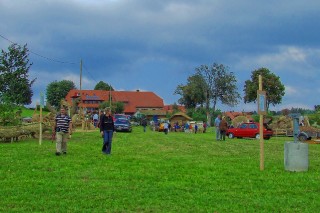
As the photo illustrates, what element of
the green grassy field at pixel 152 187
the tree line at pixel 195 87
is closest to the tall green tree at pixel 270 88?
the tree line at pixel 195 87

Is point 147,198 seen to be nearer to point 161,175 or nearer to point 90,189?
point 90,189

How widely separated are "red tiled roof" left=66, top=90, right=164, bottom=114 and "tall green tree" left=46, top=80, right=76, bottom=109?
8.89 m

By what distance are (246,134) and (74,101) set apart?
16057mm

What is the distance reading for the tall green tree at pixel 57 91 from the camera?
132 metres

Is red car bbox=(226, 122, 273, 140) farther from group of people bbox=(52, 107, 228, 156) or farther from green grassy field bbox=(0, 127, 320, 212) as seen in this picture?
green grassy field bbox=(0, 127, 320, 212)

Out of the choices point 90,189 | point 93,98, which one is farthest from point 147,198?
point 93,98

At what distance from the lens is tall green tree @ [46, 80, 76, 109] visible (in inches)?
5192

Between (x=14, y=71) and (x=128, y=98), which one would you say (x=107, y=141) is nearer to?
(x=14, y=71)

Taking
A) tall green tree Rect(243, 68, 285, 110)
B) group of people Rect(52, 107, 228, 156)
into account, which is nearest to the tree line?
tall green tree Rect(243, 68, 285, 110)

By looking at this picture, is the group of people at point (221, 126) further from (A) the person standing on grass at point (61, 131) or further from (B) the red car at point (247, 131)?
(A) the person standing on grass at point (61, 131)

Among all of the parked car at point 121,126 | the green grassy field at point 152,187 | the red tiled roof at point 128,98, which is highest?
the red tiled roof at point 128,98

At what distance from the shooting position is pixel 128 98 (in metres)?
126

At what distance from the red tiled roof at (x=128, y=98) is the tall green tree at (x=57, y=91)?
29.2ft

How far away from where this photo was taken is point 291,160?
1331cm
